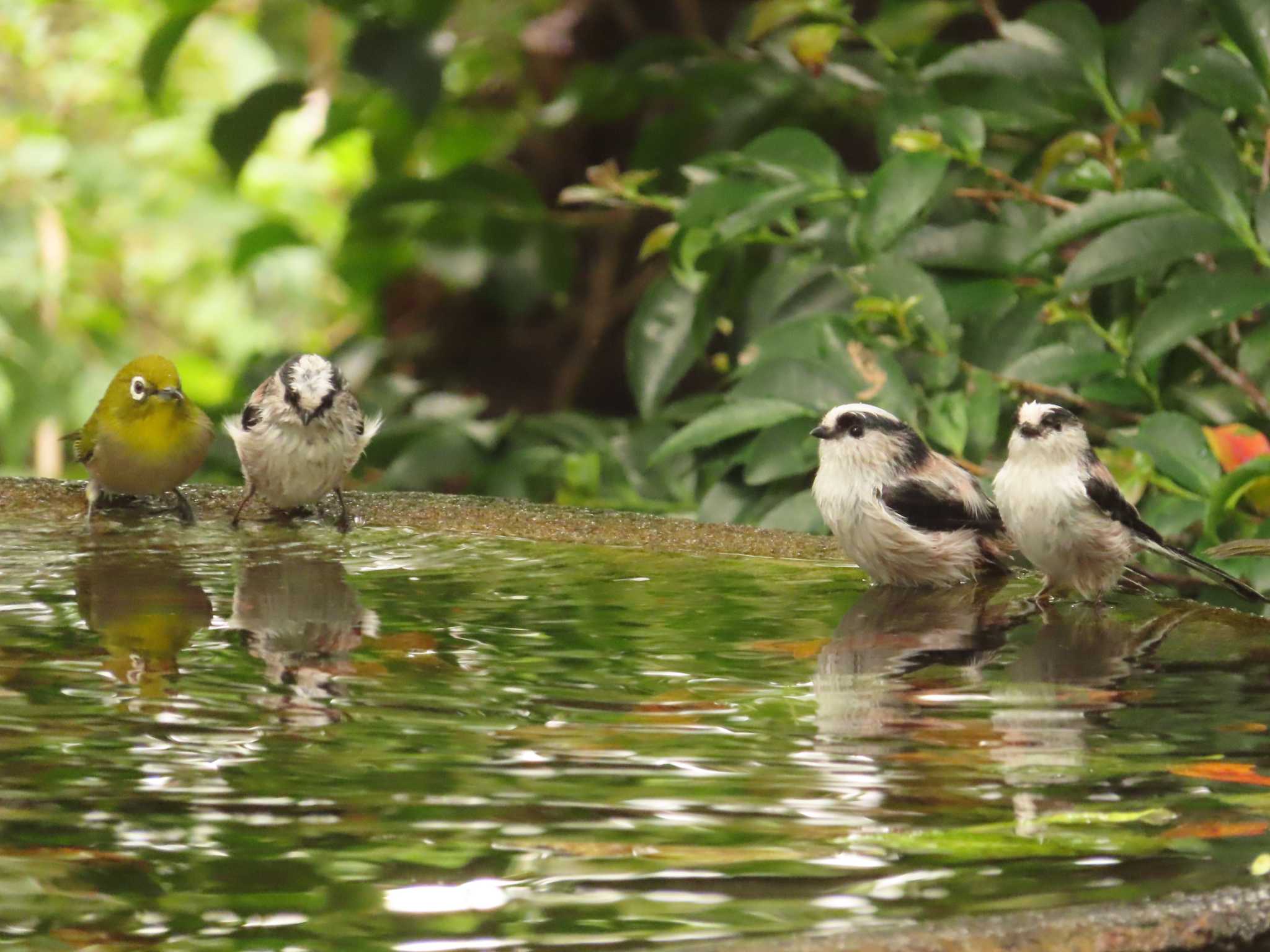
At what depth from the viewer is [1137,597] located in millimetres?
2863

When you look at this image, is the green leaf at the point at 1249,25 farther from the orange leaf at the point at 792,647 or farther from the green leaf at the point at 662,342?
the orange leaf at the point at 792,647

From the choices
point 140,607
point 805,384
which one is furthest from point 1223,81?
point 140,607

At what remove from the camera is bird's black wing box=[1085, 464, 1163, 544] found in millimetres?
2855

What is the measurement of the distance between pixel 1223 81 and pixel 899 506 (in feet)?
4.41

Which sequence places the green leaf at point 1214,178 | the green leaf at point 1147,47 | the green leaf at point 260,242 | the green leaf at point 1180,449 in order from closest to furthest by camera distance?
the green leaf at point 1180,449 → the green leaf at point 1214,178 → the green leaf at point 1147,47 → the green leaf at point 260,242

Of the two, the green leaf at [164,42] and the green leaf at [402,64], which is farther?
the green leaf at [164,42]

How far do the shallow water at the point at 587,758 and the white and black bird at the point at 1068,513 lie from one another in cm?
9

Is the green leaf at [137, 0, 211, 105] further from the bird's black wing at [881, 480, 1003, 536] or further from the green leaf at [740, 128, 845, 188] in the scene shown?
the bird's black wing at [881, 480, 1003, 536]

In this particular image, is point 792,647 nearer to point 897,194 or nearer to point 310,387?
point 310,387

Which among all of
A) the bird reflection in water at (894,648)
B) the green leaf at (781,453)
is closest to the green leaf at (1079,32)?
the green leaf at (781,453)

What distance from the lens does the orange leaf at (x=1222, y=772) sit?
65.1 inches

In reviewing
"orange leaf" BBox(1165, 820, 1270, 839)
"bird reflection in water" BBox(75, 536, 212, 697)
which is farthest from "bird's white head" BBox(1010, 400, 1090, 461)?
"orange leaf" BBox(1165, 820, 1270, 839)

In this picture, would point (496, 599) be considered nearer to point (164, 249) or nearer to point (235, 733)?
point (235, 733)

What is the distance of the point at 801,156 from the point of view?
13.6 feet
